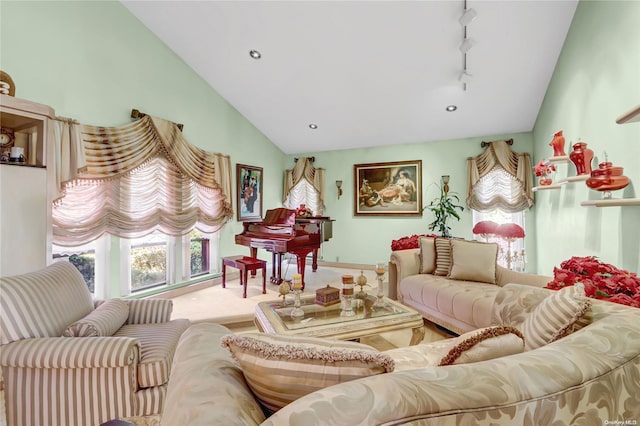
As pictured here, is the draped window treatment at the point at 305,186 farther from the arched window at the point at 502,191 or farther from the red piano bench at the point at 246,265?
the arched window at the point at 502,191

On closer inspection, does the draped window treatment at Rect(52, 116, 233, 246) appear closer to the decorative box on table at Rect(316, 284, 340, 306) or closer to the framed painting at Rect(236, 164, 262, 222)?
the framed painting at Rect(236, 164, 262, 222)

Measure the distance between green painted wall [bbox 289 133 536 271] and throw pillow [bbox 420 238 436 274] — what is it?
221cm

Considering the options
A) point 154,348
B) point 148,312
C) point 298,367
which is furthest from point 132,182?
point 298,367

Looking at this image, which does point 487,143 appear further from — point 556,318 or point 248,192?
point 556,318

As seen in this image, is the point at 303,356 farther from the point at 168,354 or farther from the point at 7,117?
the point at 7,117

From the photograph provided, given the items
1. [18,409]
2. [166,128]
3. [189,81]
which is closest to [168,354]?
[18,409]

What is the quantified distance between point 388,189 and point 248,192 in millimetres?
2754

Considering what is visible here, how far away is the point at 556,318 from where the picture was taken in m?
1.17

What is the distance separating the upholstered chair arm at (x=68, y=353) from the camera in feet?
4.65

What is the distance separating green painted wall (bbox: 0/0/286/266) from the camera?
9.08ft

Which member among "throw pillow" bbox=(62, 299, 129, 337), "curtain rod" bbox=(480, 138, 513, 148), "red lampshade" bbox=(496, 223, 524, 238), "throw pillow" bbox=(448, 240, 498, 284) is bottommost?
"throw pillow" bbox=(62, 299, 129, 337)

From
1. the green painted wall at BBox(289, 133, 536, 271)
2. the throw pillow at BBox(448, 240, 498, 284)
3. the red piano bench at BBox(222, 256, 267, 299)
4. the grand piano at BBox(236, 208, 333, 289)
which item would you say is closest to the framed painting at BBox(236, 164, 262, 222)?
the grand piano at BBox(236, 208, 333, 289)

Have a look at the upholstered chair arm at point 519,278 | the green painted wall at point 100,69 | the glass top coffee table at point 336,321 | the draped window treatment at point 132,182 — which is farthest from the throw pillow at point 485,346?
the green painted wall at point 100,69

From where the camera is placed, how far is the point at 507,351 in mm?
886
